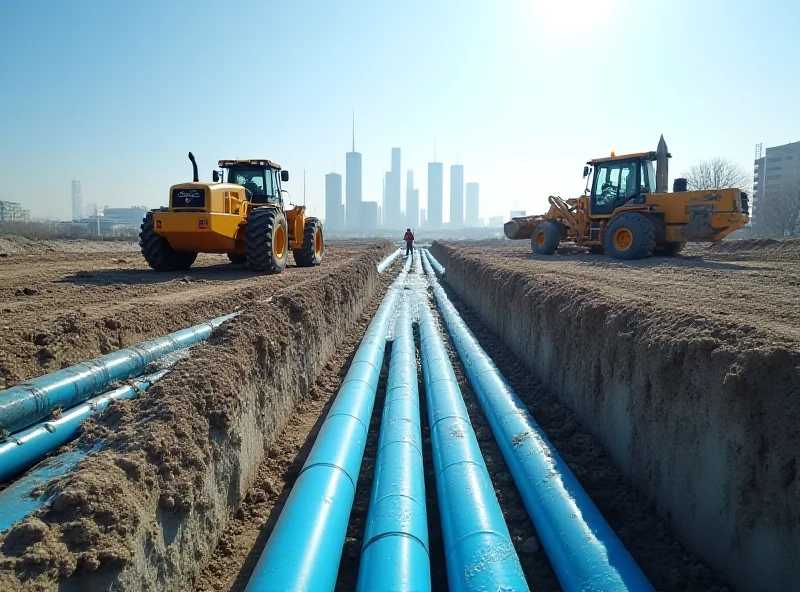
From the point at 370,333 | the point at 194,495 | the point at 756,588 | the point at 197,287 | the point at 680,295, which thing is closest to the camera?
the point at 756,588

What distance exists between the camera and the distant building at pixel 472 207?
618 feet

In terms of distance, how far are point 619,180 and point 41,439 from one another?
14.2 m

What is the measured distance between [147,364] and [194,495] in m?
2.66

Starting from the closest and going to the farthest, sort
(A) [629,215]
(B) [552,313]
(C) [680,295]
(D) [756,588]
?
1. (D) [756,588]
2. (C) [680,295]
3. (B) [552,313]
4. (A) [629,215]

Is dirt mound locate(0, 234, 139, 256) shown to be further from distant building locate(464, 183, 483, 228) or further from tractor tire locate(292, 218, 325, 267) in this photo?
distant building locate(464, 183, 483, 228)

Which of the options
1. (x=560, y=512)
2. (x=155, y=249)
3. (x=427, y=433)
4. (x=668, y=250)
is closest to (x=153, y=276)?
(x=155, y=249)

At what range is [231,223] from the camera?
10.5 metres

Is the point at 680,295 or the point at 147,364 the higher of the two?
the point at 680,295

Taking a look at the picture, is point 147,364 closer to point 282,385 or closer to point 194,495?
point 282,385

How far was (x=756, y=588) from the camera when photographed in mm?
2492

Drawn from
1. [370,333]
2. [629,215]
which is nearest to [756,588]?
[370,333]

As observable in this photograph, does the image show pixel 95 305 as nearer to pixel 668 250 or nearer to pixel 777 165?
pixel 668 250

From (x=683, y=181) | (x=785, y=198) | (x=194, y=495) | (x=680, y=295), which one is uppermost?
(x=785, y=198)

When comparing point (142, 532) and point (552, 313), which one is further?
point (552, 313)
